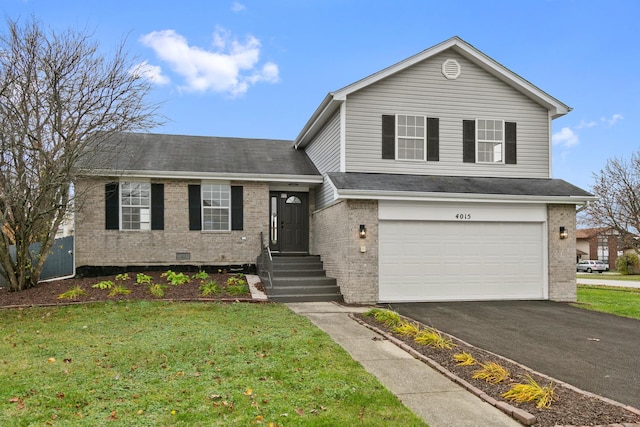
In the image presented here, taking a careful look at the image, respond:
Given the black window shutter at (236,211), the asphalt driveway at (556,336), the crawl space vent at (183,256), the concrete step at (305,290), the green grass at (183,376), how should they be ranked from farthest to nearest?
the black window shutter at (236,211) → the crawl space vent at (183,256) → the concrete step at (305,290) → the asphalt driveway at (556,336) → the green grass at (183,376)

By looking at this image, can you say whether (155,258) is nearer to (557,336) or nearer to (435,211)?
(435,211)

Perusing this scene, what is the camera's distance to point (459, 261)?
42.7ft

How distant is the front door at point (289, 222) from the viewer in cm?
1620

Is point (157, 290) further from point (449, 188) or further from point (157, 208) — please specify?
point (449, 188)

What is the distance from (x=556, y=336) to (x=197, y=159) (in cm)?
1227

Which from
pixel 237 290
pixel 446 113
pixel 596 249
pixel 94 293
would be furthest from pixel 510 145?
pixel 596 249

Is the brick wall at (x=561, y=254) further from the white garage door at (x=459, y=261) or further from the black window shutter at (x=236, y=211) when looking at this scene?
the black window shutter at (x=236, y=211)

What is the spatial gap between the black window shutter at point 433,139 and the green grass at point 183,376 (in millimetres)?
7204

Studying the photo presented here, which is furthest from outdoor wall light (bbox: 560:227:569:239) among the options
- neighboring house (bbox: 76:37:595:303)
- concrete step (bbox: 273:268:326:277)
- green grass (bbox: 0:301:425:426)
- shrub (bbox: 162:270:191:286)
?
shrub (bbox: 162:270:191:286)

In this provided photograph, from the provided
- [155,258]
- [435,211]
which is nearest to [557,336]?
[435,211]

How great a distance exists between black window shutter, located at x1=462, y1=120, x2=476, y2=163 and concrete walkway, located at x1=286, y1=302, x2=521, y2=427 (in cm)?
755

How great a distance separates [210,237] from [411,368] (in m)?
10.4

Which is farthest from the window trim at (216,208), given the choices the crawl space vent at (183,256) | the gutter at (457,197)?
the gutter at (457,197)

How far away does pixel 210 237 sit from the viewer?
15359mm
